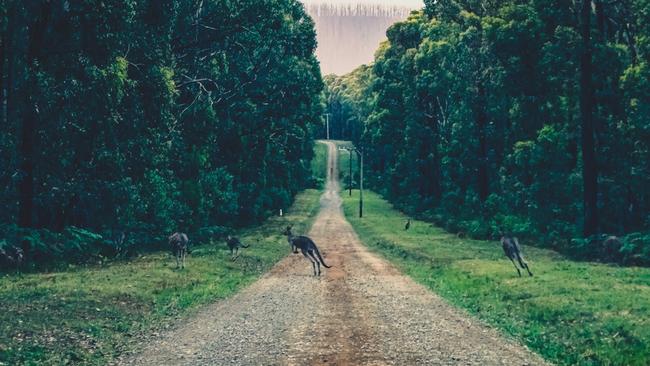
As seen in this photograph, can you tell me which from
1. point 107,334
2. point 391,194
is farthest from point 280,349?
point 391,194

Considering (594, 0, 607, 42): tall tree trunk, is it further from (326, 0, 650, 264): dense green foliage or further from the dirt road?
the dirt road

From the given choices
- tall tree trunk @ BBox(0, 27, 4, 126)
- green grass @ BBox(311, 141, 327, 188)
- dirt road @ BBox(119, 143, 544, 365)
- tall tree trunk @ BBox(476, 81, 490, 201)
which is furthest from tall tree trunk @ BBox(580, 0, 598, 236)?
green grass @ BBox(311, 141, 327, 188)

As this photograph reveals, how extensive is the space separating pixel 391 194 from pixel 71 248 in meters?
68.5

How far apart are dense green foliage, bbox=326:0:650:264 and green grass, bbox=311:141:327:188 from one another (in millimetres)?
71812

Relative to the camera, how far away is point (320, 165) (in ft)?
485

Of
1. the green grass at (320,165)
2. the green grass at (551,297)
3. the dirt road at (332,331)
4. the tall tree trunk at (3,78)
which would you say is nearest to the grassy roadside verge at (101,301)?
the dirt road at (332,331)

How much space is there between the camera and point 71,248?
81.4ft

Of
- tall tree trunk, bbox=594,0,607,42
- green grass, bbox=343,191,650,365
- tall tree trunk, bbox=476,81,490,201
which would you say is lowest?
green grass, bbox=343,191,650,365

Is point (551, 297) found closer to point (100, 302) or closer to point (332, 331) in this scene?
point (332, 331)

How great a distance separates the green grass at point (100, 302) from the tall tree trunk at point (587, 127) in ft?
53.9

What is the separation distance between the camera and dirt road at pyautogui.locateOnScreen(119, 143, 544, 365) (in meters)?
11.4

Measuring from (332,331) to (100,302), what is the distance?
6541mm

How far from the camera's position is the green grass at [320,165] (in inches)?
5237

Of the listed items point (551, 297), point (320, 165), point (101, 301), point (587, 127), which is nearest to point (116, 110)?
point (101, 301)
